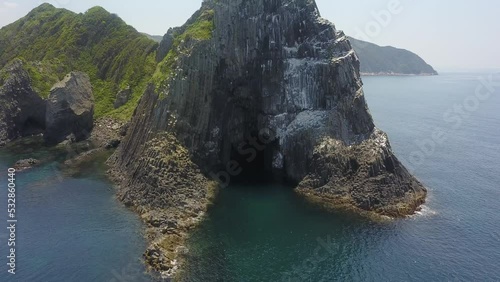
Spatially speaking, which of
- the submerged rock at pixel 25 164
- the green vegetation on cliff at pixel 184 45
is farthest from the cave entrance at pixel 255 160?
the submerged rock at pixel 25 164

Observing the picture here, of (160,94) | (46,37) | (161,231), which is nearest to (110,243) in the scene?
(161,231)

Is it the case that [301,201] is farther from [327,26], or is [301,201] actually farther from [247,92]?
[327,26]

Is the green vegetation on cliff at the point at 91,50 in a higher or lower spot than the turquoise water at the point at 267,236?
higher

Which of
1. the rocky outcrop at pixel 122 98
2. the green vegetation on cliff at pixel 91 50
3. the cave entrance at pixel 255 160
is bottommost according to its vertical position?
the cave entrance at pixel 255 160

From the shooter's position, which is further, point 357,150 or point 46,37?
point 46,37

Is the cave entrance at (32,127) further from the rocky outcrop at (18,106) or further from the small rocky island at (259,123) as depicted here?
the small rocky island at (259,123)

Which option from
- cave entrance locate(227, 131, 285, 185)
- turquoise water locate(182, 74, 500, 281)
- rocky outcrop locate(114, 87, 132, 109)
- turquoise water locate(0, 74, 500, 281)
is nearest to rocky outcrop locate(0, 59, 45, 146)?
turquoise water locate(0, 74, 500, 281)

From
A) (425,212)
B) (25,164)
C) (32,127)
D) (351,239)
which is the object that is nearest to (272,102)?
(351,239)

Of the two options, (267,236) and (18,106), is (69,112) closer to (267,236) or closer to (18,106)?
(18,106)
